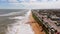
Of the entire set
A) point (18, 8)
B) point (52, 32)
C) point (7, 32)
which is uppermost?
point (52, 32)

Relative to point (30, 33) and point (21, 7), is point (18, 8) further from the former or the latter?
point (30, 33)

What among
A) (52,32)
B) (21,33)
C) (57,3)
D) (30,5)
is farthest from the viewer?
(30,5)

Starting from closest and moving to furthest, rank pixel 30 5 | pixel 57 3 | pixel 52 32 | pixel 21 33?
pixel 52 32, pixel 21 33, pixel 57 3, pixel 30 5

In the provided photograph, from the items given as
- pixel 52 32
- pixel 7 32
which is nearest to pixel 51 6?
pixel 7 32

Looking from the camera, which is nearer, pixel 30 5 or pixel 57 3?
pixel 57 3

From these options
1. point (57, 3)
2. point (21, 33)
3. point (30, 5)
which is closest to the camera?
point (21, 33)

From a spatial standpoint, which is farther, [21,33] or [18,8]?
[18,8]

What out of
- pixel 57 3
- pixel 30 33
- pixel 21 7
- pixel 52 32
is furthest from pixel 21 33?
pixel 21 7

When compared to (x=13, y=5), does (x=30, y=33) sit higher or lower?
higher

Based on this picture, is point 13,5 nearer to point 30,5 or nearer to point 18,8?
point 18,8
